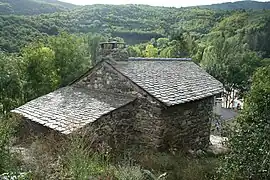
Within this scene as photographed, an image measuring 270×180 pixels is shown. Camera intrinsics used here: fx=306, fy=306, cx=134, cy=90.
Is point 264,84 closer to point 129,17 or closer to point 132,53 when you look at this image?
point 132,53

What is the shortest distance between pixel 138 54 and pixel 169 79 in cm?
3513

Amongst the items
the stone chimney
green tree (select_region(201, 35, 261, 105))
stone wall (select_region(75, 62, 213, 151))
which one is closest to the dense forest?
green tree (select_region(201, 35, 261, 105))

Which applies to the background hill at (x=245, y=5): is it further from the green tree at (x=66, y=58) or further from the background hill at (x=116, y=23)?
the green tree at (x=66, y=58)

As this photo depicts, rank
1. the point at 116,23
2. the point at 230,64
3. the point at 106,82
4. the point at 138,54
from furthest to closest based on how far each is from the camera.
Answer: the point at 116,23
the point at 138,54
the point at 230,64
the point at 106,82

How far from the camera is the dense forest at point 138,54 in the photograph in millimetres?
6727

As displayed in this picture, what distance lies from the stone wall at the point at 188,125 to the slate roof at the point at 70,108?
69.3 inches

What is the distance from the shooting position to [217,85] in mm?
14656

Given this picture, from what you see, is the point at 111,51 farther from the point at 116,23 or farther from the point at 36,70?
the point at 116,23

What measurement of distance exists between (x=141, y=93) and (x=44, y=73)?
957cm

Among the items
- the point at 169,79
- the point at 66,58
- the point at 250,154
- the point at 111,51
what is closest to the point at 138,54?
the point at 66,58

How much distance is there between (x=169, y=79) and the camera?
522 inches

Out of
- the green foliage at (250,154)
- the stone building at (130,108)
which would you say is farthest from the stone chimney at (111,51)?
the green foliage at (250,154)

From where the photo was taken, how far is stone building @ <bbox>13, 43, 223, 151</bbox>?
10.7 m

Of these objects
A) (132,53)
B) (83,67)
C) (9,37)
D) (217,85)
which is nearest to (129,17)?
(132,53)
